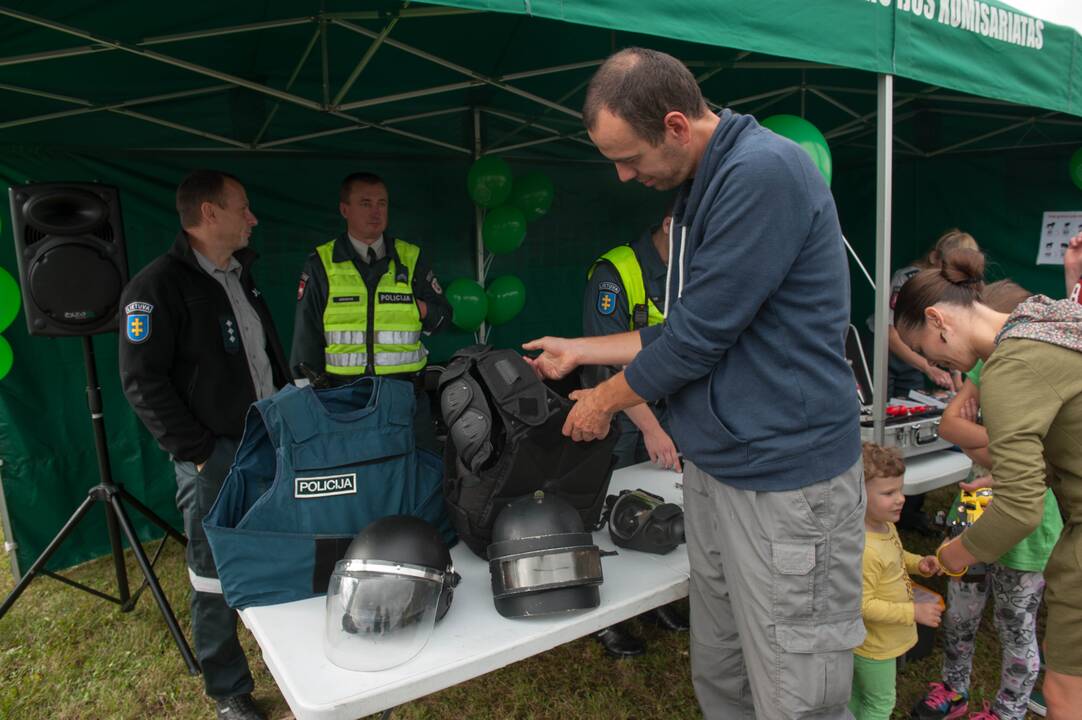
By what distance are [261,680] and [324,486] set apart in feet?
5.55

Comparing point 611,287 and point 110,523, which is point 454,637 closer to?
point 611,287

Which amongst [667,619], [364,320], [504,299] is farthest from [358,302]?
[667,619]

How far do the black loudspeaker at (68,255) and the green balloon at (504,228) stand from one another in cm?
221

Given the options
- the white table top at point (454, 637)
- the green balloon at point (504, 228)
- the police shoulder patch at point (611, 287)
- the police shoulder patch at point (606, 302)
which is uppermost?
the green balloon at point (504, 228)

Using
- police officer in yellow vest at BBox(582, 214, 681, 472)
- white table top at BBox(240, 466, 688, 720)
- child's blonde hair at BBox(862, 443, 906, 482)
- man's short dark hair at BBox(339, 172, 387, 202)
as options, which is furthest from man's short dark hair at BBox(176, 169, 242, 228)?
child's blonde hair at BBox(862, 443, 906, 482)

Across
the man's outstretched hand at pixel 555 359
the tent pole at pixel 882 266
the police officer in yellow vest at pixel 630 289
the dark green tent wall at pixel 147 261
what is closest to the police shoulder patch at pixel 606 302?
the police officer in yellow vest at pixel 630 289

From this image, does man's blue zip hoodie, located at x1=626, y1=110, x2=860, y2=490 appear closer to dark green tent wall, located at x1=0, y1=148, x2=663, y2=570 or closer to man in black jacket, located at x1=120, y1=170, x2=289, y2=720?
man in black jacket, located at x1=120, y1=170, x2=289, y2=720

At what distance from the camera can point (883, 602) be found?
192 cm

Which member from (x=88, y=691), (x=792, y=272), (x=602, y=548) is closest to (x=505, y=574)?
(x=602, y=548)

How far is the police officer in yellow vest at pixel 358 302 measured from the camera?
344cm

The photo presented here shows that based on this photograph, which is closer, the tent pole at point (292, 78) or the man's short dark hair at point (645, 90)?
the man's short dark hair at point (645, 90)

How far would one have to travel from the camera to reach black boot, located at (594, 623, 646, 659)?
286 cm

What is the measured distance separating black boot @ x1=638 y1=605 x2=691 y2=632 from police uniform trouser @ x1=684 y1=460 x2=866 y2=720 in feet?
5.27

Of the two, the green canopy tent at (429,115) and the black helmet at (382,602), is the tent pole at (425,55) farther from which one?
the black helmet at (382,602)
